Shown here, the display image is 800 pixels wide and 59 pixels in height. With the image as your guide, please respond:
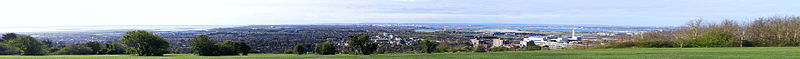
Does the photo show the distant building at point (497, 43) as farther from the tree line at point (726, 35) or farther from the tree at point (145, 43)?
the tree at point (145, 43)

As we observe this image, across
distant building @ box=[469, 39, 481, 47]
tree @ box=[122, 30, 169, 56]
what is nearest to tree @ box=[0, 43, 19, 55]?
tree @ box=[122, 30, 169, 56]

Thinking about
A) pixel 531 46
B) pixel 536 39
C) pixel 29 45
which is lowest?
pixel 531 46

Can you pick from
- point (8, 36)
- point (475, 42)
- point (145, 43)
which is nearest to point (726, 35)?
point (475, 42)

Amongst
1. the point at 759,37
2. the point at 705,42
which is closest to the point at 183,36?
the point at 705,42

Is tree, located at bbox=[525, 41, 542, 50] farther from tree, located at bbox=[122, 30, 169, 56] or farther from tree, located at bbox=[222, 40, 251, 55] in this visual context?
tree, located at bbox=[122, 30, 169, 56]

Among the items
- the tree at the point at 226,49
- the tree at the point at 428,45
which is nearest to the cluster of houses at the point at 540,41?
the tree at the point at 428,45

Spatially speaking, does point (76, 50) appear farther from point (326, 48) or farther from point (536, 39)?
point (536, 39)

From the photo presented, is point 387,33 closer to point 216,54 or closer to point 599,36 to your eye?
point 216,54
